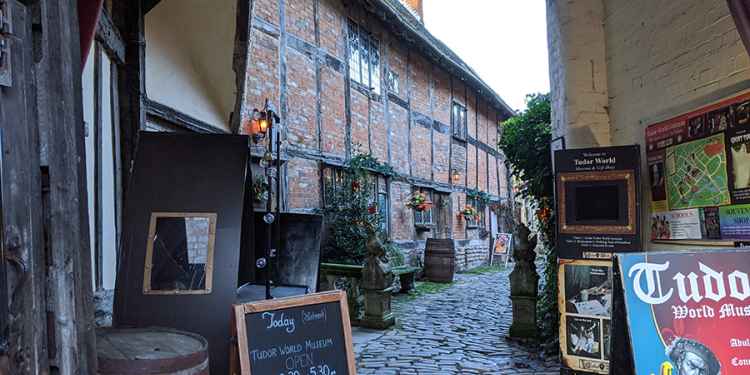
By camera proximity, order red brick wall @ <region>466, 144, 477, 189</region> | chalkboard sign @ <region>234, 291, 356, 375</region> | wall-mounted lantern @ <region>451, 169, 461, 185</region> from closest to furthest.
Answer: chalkboard sign @ <region>234, 291, 356, 375</region>
wall-mounted lantern @ <region>451, 169, 461, 185</region>
red brick wall @ <region>466, 144, 477, 189</region>

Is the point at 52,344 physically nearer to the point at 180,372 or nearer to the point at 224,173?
the point at 180,372

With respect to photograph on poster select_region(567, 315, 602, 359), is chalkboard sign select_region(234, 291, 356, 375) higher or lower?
higher

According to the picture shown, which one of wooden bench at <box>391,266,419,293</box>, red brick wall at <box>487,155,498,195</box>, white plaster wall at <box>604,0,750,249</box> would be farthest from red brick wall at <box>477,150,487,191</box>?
white plaster wall at <box>604,0,750,249</box>

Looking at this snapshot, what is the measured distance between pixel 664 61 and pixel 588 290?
1619 millimetres

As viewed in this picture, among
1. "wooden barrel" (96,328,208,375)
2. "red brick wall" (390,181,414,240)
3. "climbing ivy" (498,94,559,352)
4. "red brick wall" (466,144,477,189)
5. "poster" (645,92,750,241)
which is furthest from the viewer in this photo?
"red brick wall" (466,144,477,189)

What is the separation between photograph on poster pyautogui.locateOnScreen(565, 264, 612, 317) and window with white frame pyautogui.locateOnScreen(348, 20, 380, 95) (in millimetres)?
7116

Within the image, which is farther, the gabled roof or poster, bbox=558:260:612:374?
the gabled roof

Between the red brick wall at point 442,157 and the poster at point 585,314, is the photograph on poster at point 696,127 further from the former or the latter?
the red brick wall at point 442,157

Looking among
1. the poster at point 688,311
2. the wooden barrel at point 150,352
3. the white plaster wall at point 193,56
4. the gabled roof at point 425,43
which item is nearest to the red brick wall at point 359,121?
the gabled roof at point 425,43

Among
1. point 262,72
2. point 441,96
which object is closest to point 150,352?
point 262,72

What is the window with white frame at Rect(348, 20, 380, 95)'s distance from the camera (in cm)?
981

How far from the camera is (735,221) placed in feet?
8.67

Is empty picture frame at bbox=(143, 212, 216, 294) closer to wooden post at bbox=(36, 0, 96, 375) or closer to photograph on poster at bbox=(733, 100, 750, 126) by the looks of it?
wooden post at bbox=(36, 0, 96, 375)

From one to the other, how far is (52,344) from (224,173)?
4.89 feet
